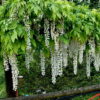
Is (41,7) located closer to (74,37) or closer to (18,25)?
(18,25)

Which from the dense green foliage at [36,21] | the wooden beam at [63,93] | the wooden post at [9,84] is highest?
the dense green foliage at [36,21]

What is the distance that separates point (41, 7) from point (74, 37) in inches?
31.2

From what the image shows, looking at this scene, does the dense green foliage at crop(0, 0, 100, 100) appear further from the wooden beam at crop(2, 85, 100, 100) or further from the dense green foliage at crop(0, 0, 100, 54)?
the wooden beam at crop(2, 85, 100, 100)

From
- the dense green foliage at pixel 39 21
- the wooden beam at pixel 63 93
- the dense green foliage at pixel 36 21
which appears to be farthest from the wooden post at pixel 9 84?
the wooden beam at pixel 63 93

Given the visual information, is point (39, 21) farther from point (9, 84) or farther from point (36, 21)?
point (9, 84)

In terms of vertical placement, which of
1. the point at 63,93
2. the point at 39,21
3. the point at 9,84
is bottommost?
the point at 9,84

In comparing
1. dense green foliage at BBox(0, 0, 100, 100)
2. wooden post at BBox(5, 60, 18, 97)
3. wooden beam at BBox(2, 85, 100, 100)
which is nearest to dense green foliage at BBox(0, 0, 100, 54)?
dense green foliage at BBox(0, 0, 100, 100)

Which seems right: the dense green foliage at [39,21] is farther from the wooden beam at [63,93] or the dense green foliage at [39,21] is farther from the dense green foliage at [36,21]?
the wooden beam at [63,93]

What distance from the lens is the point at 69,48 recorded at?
467 cm

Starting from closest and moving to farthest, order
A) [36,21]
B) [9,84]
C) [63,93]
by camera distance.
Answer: [63,93] → [36,21] → [9,84]

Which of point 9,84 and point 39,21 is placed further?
point 9,84

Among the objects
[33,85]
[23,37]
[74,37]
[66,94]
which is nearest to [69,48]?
[74,37]

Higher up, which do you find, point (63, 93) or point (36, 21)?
point (36, 21)

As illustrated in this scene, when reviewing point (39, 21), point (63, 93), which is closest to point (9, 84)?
point (39, 21)
